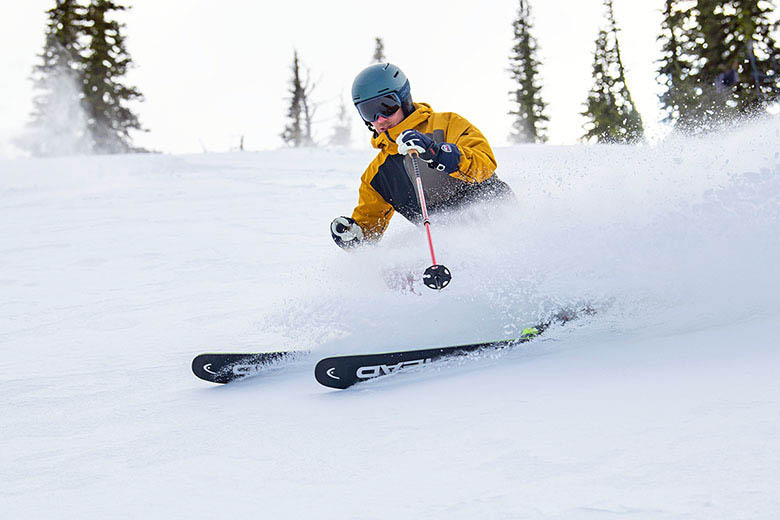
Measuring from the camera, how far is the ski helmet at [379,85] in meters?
3.99

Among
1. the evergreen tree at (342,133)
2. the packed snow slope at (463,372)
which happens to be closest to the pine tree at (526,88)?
the evergreen tree at (342,133)

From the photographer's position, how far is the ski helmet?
3.99 m

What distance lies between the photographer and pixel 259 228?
341 inches

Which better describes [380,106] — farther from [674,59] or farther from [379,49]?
[379,49]

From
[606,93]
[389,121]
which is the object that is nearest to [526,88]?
[606,93]

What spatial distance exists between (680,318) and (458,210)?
1507mm

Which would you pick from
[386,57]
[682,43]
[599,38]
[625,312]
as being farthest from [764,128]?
[386,57]

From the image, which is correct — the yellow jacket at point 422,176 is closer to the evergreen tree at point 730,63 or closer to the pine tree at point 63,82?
the evergreen tree at point 730,63

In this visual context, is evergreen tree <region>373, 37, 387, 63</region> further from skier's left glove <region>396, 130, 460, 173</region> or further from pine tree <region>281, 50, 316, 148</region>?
skier's left glove <region>396, 130, 460, 173</region>

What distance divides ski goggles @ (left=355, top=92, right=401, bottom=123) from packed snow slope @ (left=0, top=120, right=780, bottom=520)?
2.64ft

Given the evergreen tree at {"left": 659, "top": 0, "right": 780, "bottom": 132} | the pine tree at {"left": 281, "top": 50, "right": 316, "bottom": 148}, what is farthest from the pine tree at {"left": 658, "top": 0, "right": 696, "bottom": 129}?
the pine tree at {"left": 281, "top": 50, "right": 316, "bottom": 148}

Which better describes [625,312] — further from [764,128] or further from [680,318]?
[764,128]

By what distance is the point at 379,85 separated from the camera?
3.99 m

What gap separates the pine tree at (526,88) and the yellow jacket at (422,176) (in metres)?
32.8
